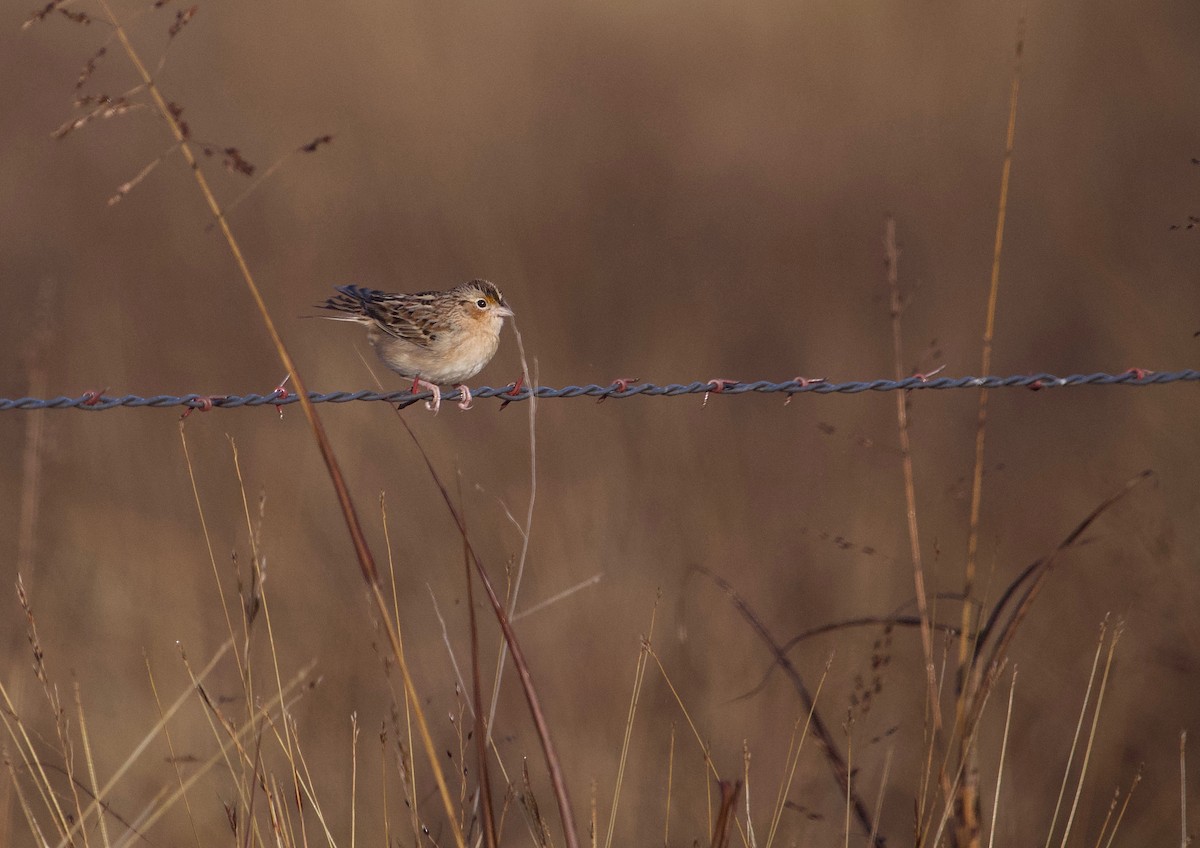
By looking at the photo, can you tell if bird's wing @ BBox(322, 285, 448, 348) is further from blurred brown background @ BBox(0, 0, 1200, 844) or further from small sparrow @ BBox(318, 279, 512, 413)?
blurred brown background @ BBox(0, 0, 1200, 844)

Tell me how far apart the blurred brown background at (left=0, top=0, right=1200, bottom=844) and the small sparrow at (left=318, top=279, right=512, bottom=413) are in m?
1.12

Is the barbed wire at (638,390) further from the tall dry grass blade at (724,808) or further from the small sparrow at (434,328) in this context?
the small sparrow at (434,328)

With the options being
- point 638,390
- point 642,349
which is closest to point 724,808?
point 638,390

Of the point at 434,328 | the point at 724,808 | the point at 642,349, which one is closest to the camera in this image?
the point at 724,808

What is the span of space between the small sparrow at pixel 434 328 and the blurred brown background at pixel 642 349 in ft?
3.67

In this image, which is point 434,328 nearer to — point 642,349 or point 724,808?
point 642,349

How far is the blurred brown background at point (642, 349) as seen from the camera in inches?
251

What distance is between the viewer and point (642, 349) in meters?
9.97

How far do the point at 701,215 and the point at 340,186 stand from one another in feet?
12.3

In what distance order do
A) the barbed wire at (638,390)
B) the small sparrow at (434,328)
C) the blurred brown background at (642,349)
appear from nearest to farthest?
the barbed wire at (638,390) → the small sparrow at (434,328) → the blurred brown background at (642,349)

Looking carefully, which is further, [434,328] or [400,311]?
[400,311]

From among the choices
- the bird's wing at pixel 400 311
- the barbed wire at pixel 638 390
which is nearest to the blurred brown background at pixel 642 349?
the barbed wire at pixel 638 390

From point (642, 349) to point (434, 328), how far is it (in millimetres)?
3911

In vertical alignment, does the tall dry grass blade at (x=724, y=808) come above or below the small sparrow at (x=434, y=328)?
below
